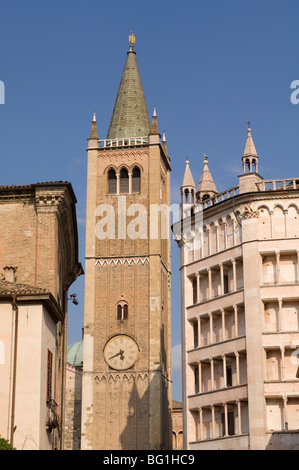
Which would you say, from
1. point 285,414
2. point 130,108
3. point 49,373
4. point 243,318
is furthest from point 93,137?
point 49,373

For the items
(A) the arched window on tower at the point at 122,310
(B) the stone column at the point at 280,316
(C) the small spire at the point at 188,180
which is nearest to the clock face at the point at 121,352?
(A) the arched window on tower at the point at 122,310

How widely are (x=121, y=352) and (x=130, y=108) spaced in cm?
2302

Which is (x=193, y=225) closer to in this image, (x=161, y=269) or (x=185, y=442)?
(x=185, y=442)

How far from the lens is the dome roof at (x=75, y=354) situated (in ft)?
312

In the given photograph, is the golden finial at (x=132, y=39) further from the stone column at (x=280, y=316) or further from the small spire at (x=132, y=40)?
the stone column at (x=280, y=316)

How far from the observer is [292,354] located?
147 ft

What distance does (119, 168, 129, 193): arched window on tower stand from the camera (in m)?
77.4

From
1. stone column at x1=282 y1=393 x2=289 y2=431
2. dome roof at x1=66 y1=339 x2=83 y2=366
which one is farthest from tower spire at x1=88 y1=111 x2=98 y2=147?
stone column at x1=282 y1=393 x2=289 y2=431

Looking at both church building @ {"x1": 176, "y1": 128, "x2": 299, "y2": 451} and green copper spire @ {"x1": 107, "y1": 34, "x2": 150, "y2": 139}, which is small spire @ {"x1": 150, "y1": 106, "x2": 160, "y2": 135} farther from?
church building @ {"x1": 176, "y1": 128, "x2": 299, "y2": 451}

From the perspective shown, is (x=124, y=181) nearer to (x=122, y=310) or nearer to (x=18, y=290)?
(x=122, y=310)

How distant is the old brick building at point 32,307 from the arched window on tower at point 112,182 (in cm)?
2657

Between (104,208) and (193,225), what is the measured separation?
25.9 meters

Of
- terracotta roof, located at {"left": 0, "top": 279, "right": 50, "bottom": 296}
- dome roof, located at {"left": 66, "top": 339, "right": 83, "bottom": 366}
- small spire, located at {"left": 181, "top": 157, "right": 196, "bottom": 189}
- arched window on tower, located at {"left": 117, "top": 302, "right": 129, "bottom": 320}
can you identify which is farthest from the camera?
dome roof, located at {"left": 66, "top": 339, "right": 83, "bottom": 366}

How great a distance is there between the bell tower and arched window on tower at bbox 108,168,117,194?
7 centimetres
